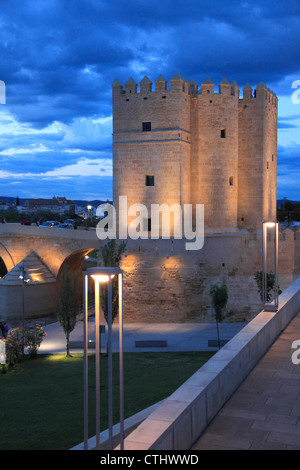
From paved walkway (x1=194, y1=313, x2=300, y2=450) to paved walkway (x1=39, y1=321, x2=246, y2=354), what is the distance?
11519mm

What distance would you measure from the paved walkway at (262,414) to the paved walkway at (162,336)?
1152cm

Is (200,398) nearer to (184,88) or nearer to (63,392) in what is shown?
(63,392)

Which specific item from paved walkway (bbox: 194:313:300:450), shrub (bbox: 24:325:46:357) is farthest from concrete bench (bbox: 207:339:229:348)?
paved walkway (bbox: 194:313:300:450)

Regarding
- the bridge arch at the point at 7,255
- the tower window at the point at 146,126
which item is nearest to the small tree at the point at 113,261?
the tower window at the point at 146,126

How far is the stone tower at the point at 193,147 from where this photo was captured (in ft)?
72.6

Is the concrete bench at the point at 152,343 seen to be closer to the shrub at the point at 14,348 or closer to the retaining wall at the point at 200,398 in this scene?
the shrub at the point at 14,348

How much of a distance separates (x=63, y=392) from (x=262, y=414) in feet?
30.5

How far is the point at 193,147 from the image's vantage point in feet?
75.8

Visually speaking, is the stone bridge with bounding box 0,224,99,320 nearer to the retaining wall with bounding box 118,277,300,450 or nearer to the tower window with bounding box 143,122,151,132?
the tower window with bounding box 143,122,151,132

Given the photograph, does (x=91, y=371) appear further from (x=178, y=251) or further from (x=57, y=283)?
(x=57, y=283)

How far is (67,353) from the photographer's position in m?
18.2

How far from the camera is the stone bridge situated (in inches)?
996
